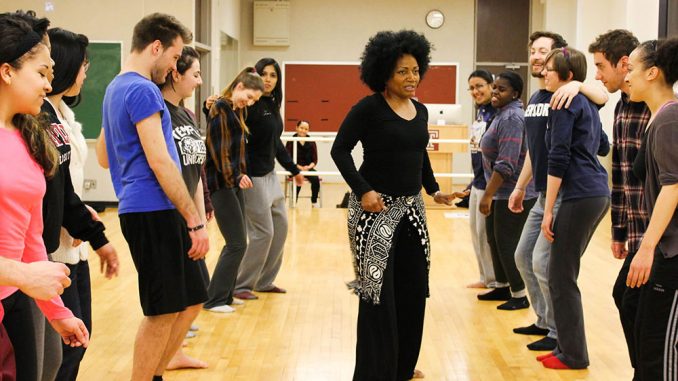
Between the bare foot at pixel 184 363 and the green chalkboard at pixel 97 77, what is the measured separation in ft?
25.3

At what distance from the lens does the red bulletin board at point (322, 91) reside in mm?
17078

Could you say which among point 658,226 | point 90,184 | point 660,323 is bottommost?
point 90,184

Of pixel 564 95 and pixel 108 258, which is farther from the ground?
pixel 564 95

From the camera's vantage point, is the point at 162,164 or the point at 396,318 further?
the point at 396,318

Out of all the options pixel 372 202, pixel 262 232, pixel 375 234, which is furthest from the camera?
pixel 262 232

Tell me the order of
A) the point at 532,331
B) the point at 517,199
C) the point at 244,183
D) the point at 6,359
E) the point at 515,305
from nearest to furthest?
the point at 6,359, the point at 517,199, the point at 532,331, the point at 244,183, the point at 515,305

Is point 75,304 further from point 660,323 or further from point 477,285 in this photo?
point 477,285

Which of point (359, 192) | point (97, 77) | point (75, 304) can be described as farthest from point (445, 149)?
point (75, 304)

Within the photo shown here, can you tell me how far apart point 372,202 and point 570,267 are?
3.96 feet

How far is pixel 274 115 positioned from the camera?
6141mm

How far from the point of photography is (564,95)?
428 cm

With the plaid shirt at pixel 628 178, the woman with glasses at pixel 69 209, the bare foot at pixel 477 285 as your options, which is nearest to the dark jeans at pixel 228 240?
the bare foot at pixel 477 285

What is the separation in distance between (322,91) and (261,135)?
37.0 feet

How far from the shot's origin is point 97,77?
11.7 metres
